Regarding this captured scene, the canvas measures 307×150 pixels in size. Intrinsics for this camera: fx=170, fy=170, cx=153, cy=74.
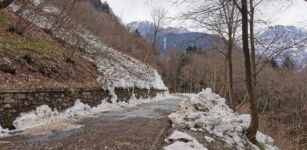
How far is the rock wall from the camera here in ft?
13.4

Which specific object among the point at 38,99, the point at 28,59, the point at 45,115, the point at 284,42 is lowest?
the point at 45,115

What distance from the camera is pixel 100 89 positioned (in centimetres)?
838

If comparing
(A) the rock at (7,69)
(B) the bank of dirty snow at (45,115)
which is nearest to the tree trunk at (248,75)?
(B) the bank of dirty snow at (45,115)

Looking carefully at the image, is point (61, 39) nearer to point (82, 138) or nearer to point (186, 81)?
point (82, 138)

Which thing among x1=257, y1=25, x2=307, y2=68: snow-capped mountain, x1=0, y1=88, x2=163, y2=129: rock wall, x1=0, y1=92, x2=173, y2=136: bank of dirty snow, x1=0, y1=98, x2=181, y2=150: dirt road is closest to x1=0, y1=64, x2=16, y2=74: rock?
x1=0, y1=88, x2=163, y2=129: rock wall

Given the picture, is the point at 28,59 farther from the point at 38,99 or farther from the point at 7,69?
the point at 38,99

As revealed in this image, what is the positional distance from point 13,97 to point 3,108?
1.09ft

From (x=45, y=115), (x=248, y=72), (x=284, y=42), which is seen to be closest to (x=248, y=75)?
(x=248, y=72)

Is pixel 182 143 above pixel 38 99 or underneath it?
underneath

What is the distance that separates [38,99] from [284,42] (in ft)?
27.8

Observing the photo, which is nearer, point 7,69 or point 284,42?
point 7,69

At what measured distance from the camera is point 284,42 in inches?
244

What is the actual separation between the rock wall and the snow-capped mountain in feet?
23.7

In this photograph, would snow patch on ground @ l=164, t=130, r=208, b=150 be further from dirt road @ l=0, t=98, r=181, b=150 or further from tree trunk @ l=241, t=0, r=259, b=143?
tree trunk @ l=241, t=0, r=259, b=143
